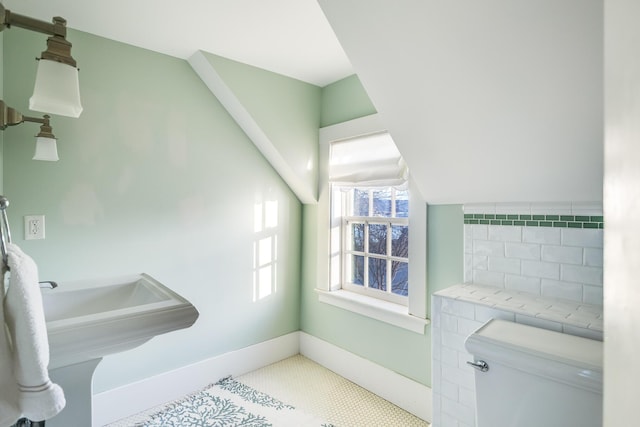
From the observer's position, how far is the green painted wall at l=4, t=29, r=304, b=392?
1.83 meters

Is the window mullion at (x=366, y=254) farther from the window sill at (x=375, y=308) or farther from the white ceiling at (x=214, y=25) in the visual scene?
the white ceiling at (x=214, y=25)

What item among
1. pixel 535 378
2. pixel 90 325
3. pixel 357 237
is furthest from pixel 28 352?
pixel 357 237

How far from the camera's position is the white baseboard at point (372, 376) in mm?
2111

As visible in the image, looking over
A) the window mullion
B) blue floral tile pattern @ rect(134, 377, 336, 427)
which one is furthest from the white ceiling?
blue floral tile pattern @ rect(134, 377, 336, 427)

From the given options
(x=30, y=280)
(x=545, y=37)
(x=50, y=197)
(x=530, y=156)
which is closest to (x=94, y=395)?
(x=50, y=197)

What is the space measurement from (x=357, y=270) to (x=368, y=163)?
35.3 inches

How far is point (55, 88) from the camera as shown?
1189 millimetres

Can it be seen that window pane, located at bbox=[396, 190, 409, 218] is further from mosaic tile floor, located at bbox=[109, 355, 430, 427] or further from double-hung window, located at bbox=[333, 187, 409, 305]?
mosaic tile floor, located at bbox=[109, 355, 430, 427]

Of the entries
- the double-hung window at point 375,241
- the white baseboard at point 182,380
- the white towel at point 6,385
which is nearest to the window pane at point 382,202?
the double-hung window at point 375,241

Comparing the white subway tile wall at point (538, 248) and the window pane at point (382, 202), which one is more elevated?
the window pane at point (382, 202)

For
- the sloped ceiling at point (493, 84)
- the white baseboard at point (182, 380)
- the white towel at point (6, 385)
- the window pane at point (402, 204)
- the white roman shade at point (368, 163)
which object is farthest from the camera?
the window pane at point (402, 204)

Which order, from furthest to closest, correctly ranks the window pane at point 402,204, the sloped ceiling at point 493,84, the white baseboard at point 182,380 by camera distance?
the window pane at point 402,204
the white baseboard at point 182,380
the sloped ceiling at point 493,84

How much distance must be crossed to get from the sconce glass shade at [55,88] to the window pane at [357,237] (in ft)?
6.51

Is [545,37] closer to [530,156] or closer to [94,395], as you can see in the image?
[530,156]
